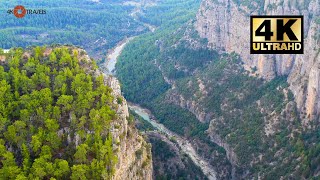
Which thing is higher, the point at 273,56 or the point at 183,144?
the point at 273,56

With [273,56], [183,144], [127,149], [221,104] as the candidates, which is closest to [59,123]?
[127,149]

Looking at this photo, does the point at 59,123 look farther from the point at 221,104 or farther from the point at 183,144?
the point at 221,104

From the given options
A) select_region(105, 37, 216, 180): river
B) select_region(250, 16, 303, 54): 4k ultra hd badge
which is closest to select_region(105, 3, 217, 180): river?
select_region(105, 37, 216, 180): river

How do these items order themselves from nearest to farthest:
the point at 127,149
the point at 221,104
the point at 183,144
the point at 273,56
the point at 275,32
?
the point at 275,32
the point at 127,149
the point at 273,56
the point at 183,144
the point at 221,104

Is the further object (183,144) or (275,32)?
(183,144)

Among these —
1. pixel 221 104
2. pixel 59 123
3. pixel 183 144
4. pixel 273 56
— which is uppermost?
pixel 273 56

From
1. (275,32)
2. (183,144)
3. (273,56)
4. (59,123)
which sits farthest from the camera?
(183,144)
